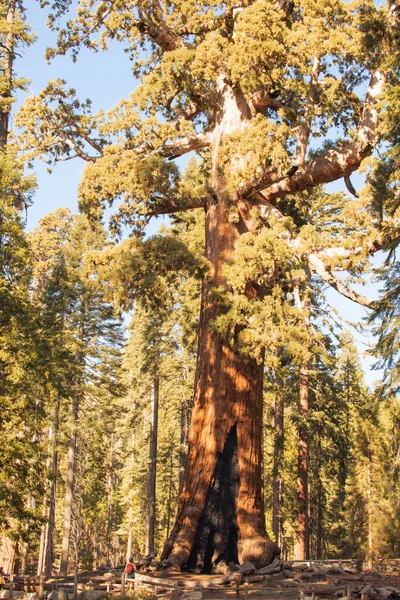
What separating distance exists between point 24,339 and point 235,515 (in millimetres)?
7512

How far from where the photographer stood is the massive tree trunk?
1255 cm

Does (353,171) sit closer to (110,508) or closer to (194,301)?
(194,301)

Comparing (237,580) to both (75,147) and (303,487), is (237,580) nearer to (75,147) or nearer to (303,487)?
(75,147)

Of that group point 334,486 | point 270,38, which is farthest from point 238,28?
point 334,486

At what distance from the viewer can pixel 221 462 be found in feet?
43.2

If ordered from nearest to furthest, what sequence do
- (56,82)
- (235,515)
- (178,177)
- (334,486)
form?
(235,515), (178,177), (56,82), (334,486)

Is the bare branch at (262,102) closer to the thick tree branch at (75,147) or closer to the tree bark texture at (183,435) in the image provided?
the thick tree branch at (75,147)

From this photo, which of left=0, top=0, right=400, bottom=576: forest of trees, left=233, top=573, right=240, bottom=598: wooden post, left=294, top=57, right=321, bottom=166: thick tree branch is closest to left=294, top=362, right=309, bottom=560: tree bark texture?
left=0, top=0, right=400, bottom=576: forest of trees

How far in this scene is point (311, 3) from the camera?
1395cm

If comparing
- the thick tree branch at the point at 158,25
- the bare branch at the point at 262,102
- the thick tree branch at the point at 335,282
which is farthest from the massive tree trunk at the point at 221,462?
the thick tree branch at the point at 158,25

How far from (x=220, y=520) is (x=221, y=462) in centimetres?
112

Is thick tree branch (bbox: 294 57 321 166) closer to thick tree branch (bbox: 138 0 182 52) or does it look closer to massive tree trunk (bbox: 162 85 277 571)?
massive tree trunk (bbox: 162 85 277 571)

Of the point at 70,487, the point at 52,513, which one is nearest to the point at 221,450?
the point at 70,487

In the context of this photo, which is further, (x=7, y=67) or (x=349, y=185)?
(x=7, y=67)
